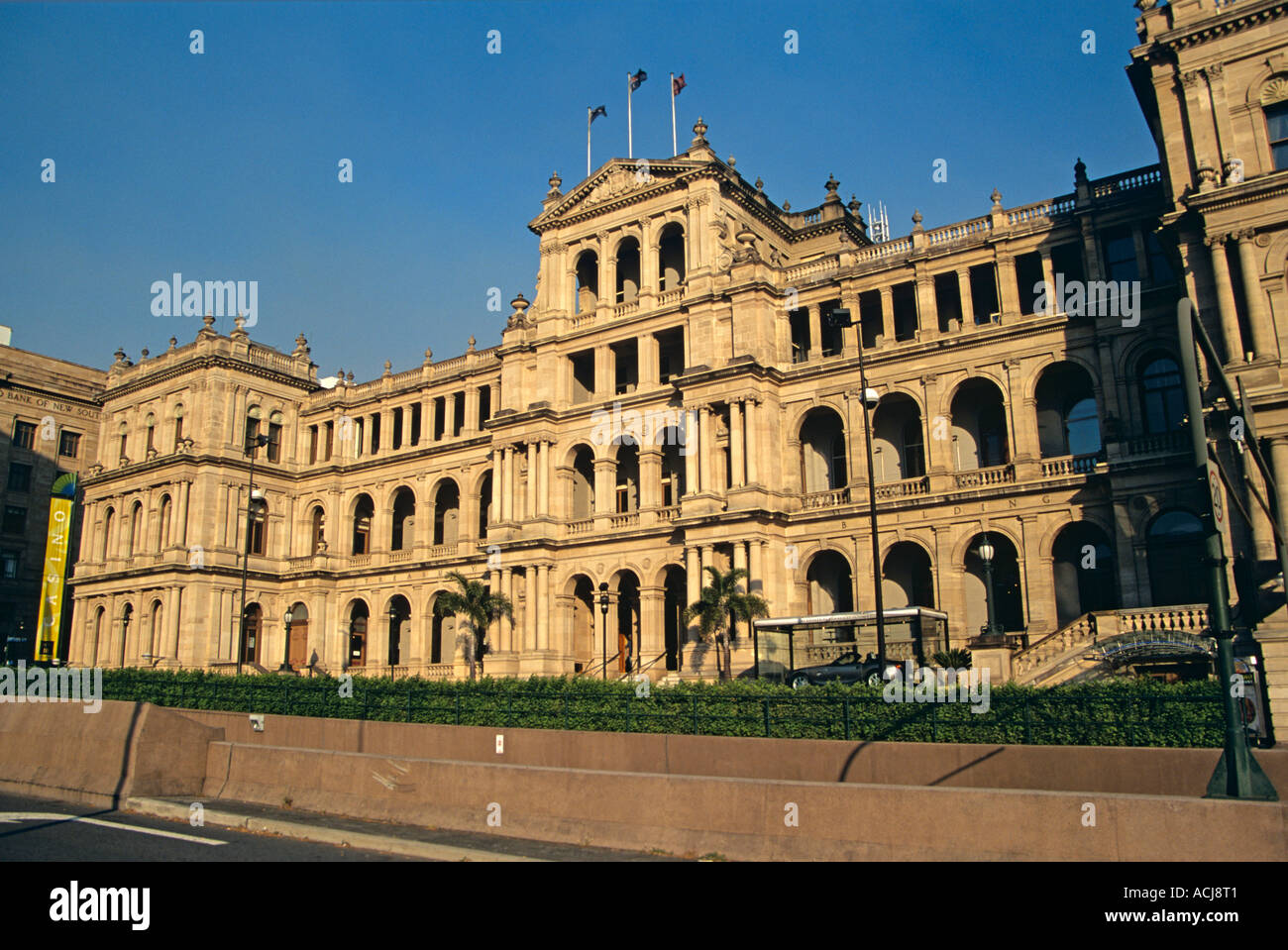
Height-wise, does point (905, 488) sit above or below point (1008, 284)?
below

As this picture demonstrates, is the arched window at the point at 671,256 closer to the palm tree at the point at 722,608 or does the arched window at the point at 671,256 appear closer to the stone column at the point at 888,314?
the stone column at the point at 888,314

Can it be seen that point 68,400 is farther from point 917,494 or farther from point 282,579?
point 917,494

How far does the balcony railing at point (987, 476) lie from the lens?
36466 mm

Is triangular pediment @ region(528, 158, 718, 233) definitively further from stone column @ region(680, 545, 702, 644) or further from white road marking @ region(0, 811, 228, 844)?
white road marking @ region(0, 811, 228, 844)

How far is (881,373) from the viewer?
3984 centimetres

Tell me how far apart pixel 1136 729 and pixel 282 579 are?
50825 millimetres

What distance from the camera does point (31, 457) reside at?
68250 millimetres

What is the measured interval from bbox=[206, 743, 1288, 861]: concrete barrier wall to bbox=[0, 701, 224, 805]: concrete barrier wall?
8.68 ft

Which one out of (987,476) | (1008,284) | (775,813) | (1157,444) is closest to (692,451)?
(987,476)

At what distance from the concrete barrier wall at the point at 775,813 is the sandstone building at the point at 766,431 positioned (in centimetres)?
1730

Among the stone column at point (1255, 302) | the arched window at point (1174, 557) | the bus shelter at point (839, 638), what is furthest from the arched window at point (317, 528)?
the stone column at point (1255, 302)

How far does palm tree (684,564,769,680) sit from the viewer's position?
36.4 m

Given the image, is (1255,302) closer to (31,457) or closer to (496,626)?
(496,626)

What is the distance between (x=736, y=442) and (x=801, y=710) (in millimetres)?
20915
